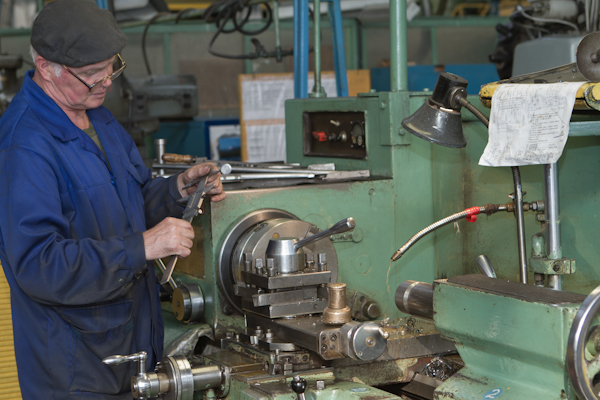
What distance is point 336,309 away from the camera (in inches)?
55.4

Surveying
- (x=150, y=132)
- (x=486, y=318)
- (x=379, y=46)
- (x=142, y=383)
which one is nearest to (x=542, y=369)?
(x=486, y=318)

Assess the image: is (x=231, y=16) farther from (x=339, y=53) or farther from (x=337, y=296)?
(x=337, y=296)

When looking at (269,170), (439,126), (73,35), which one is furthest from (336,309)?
(73,35)

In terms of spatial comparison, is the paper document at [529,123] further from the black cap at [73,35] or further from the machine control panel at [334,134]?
the black cap at [73,35]

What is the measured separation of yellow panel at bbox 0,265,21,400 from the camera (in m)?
1.84

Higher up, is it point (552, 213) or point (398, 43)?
point (398, 43)

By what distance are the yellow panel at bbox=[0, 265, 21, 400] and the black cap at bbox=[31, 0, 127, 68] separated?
66 centimetres

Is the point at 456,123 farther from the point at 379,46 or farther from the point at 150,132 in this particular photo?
the point at 379,46

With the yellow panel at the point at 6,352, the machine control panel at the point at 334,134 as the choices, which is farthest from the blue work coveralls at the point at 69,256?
the machine control panel at the point at 334,134

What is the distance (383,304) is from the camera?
6.32 feet

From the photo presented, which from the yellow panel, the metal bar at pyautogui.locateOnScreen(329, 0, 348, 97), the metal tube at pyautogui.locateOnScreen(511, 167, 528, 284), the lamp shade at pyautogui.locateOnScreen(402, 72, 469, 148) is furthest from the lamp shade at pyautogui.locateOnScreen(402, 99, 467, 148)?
the metal bar at pyautogui.locateOnScreen(329, 0, 348, 97)

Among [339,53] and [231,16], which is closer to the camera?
[339,53]

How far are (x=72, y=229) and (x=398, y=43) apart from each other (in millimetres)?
950

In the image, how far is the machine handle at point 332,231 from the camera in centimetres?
138
